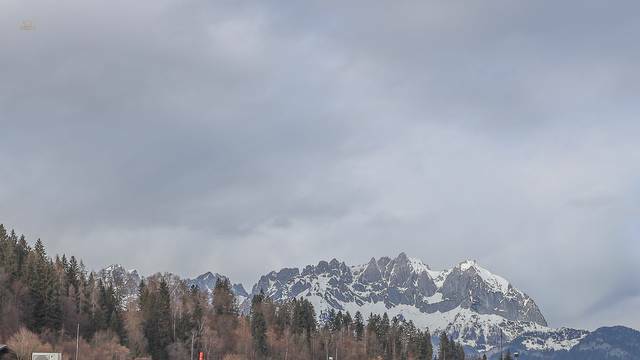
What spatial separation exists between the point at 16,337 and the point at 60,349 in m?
10.1

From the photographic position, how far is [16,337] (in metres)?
188

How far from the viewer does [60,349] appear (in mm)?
194750
